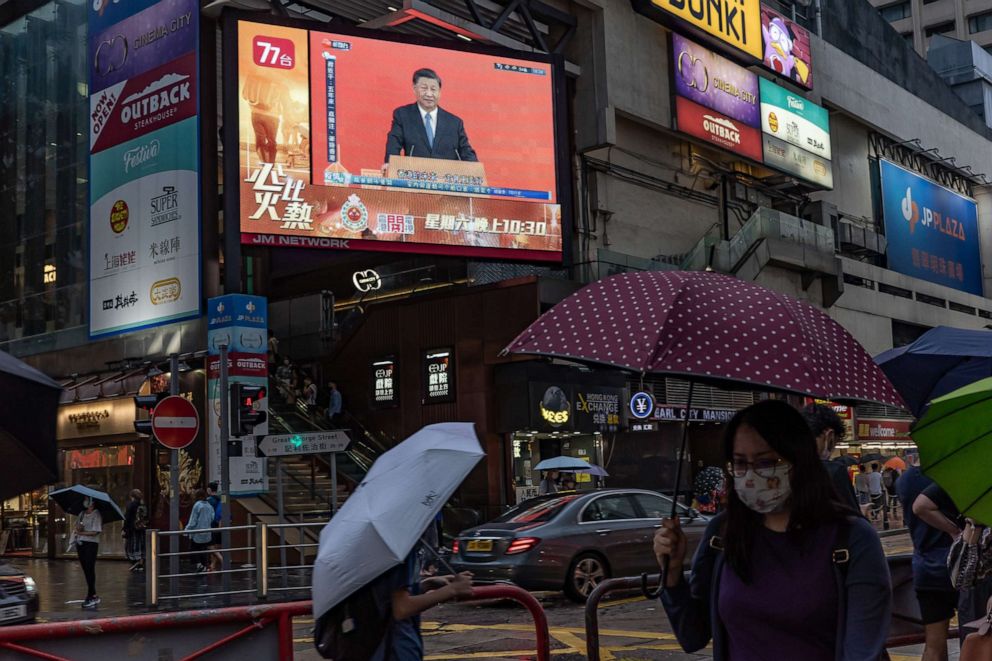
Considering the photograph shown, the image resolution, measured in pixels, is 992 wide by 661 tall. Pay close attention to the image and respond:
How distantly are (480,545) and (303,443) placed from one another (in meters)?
5.11

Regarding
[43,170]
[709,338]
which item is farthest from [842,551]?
[43,170]

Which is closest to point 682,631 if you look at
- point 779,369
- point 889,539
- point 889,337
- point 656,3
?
point 779,369

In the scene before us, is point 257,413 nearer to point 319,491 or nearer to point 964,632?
point 319,491

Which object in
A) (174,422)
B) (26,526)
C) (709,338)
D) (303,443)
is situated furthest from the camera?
(26,526)

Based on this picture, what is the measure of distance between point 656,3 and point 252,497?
17.8 m

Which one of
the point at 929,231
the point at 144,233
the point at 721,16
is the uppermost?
the point at 721,16

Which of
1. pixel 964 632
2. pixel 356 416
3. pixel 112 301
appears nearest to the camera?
pixel 964 632

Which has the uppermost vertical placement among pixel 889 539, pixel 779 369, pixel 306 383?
pixel 306 383

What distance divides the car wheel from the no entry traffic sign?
5385mm

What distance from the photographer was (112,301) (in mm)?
29594

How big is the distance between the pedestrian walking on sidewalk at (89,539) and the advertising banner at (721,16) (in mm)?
21897

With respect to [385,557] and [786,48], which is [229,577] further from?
[786,48]

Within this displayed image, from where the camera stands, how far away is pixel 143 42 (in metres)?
29.1

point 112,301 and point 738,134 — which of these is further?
point 738,134
